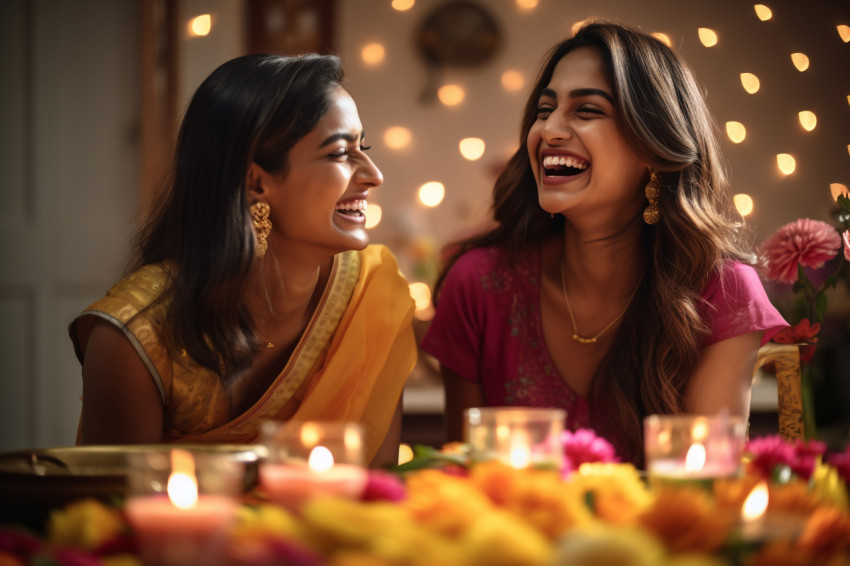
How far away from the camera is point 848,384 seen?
7.04 ft

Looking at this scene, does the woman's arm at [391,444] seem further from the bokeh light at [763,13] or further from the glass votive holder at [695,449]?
the bokeh light at [763,13]

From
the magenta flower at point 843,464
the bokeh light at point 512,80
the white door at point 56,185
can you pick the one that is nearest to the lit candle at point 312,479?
the magenta flower at point 843,464

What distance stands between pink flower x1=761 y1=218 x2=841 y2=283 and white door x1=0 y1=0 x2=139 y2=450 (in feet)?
7.17

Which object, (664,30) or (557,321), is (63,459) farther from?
(664,30)

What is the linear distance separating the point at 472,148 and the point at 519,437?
288 cm

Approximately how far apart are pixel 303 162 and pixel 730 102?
231cm

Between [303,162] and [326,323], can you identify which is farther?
[326,323]

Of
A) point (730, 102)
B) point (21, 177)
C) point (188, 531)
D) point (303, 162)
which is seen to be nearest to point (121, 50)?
point (21, 177)

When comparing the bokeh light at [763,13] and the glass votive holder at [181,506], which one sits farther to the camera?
the bokeh light at [763,13]

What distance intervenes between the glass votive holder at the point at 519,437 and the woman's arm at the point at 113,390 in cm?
77

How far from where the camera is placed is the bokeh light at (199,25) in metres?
2.90

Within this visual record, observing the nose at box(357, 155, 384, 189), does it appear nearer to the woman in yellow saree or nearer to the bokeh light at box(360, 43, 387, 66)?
the woman in yellow saree

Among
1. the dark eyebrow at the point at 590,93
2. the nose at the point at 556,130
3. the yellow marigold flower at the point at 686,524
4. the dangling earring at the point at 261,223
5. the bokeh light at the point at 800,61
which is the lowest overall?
the yellow marigold flower at the point at 686,524

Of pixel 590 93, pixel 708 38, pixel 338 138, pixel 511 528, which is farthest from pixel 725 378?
pixel 511 528
